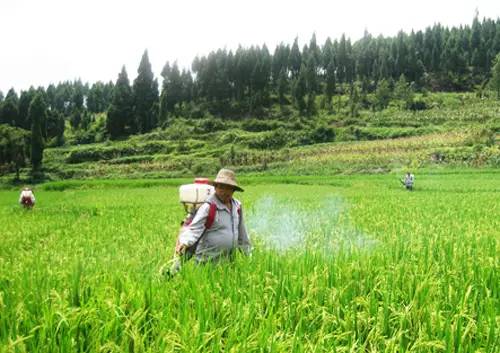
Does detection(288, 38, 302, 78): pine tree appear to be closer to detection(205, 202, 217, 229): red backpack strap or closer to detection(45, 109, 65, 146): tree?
detection(45, 109, 65, 146): tree

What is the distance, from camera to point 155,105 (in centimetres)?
8031

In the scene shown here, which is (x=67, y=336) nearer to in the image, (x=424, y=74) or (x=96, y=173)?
(x=96, y=173)

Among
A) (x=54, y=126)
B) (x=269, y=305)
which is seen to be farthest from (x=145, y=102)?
(x=269, y=305)

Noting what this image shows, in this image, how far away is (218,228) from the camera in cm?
523

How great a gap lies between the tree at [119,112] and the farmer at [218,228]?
75231 mm

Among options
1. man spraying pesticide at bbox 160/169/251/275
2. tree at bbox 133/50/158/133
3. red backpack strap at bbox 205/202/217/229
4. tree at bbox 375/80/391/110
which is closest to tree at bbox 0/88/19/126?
tree at bbox 133/50/158/133

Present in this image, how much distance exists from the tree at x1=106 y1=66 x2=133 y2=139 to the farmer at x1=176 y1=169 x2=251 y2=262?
7523cm

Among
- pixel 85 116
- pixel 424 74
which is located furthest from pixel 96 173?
pixel 424 74

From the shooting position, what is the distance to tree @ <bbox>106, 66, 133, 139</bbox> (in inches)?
3054

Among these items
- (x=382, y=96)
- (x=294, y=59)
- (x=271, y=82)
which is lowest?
(x=382, y=96)

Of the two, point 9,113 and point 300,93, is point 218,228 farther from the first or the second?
point 9,113

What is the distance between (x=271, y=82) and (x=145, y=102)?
89.7 ft

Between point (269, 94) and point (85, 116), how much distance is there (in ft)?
116

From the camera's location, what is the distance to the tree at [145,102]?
260 ft
